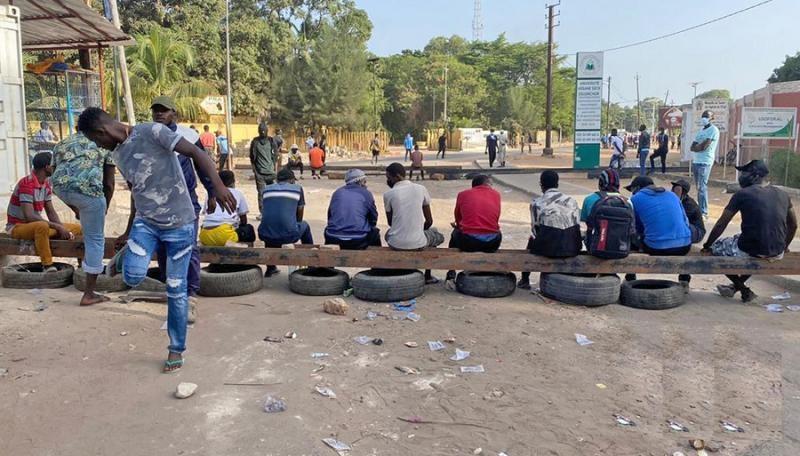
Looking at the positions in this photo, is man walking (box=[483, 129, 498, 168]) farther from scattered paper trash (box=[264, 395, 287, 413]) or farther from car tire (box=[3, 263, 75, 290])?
scattered paper trash (box=[264, 395, 287, 413])

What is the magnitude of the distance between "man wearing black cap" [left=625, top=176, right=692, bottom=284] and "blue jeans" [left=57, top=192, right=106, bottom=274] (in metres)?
5.08

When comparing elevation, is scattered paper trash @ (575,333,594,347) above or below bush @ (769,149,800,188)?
below

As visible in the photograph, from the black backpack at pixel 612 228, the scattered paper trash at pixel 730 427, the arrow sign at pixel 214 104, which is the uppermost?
the arrow sign at pixel 214 104

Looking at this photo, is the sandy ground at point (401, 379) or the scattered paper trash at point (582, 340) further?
the scattered paper trash at point (582, 340)

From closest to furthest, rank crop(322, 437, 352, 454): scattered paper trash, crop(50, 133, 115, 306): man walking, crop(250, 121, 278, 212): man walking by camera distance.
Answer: crop(322, 437, 352, 454): scattered paper trash, crop(50, 133, 115, 306): man walking, crop(250, 121, 278, 212): man walking

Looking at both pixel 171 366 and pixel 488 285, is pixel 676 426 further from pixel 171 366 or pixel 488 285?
pixel 171 366

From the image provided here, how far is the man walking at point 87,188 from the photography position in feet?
18.4

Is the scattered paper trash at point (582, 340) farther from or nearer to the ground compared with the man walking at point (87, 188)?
nearer to the ground

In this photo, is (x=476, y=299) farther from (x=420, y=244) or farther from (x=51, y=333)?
(x=51, y=333)

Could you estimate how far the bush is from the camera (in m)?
16.4

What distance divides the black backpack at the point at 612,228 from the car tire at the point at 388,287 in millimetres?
→ 1710

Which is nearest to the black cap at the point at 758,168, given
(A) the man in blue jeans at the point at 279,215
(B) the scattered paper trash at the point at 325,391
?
(A) the man in blue jeans at the point at 279,215

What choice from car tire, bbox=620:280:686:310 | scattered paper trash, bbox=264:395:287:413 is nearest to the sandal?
scattered paper trash, bbox=264:395:287:413

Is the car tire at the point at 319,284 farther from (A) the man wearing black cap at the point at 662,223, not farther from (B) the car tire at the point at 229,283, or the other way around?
(A) the man wearing black cap at the point at 662,223
